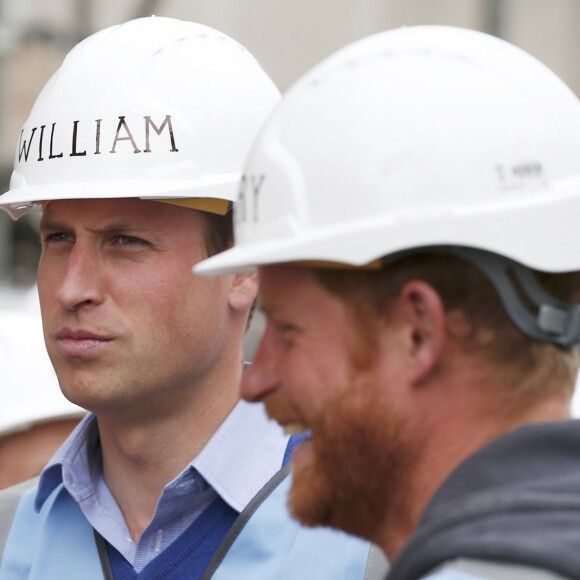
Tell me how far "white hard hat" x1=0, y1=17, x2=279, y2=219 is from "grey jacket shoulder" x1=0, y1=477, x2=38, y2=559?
2.41ft

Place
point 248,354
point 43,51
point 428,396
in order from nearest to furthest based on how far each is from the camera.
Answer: point 428,396, point 248,354, point 43,51

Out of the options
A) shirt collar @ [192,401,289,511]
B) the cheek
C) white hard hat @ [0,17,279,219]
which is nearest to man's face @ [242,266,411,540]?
the cheek

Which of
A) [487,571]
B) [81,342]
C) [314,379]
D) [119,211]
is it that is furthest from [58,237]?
[487,571]

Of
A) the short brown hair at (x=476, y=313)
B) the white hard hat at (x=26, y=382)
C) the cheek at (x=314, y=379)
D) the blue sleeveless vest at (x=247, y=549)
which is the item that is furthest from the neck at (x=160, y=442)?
the white hard hat at (x=26, y=382)

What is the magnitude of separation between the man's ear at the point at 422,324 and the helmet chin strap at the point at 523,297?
65 mm

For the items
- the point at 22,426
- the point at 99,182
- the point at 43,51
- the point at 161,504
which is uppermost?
the point at 43,51

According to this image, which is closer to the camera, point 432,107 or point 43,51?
point 432,107

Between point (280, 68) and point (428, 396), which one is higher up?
point (280, 68)

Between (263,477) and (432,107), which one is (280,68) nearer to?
(263,477)

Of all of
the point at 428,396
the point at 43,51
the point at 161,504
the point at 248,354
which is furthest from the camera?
the point at 43,51

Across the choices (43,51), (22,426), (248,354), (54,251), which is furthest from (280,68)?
(54,251)

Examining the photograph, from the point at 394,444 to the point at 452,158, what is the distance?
0.42m

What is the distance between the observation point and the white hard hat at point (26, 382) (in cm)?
452

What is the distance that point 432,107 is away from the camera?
201 centimetres
